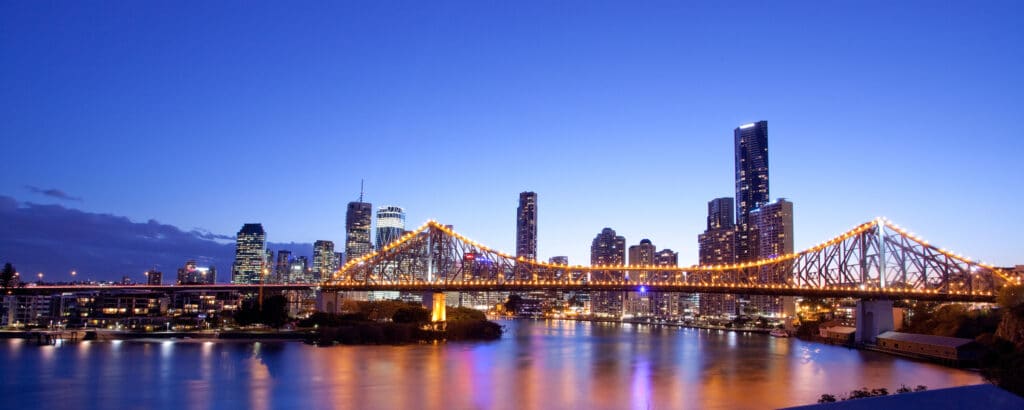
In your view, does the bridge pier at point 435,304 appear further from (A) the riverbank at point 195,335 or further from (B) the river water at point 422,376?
(B) the river water at point 422,376

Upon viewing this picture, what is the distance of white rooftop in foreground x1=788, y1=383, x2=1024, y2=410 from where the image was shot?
54.8 feet

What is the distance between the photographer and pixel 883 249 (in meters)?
69.8

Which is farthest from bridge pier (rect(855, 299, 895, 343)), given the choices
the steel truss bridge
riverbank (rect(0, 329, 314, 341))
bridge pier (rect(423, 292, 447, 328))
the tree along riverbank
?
riverbank (rect(0, 329, 314, 341))

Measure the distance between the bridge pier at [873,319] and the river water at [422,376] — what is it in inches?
205

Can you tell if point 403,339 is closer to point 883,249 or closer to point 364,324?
point 364,324

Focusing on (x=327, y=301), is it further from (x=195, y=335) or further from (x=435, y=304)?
(x=195, y=335)

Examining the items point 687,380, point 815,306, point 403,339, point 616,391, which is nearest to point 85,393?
point 616,391

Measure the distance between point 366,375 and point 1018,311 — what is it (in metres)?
39.1

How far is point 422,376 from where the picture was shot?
42406 mm

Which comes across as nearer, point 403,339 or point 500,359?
point 500,359

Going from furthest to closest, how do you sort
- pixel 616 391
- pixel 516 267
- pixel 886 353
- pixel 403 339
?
pixel 516 267, pixel 403 339, pixel 886 353, pixel 616 391

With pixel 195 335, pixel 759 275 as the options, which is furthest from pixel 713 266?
pixel 195 335

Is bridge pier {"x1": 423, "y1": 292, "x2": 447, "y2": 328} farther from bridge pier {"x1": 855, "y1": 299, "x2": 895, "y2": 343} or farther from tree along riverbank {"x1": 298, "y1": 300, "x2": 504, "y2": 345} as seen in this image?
bridge pier {"x1": 855, "y1": 299, "x2": 895, "y2": 343}

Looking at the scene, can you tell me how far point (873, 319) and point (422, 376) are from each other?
46705 mm
